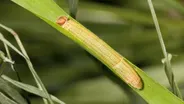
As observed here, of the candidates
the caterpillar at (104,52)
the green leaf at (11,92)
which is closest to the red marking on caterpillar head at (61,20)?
the caterpillar at (104,52)

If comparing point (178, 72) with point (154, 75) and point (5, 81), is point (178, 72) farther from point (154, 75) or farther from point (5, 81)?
point (5, 81)

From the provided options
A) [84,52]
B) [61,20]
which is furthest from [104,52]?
[84,52]

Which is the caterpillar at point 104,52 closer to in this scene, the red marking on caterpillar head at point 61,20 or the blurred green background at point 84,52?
the red marking on caterpillar head at point 61,20

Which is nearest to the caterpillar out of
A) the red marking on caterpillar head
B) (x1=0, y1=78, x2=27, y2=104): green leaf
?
the red marking on caterpillar head

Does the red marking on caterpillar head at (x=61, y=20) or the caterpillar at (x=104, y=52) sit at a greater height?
the red marking on caterpillar head at (x=61, y=20)

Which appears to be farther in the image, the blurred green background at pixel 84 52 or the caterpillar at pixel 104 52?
the blurred green background at pixel 84 52

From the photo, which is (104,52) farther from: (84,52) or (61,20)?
(84,52)

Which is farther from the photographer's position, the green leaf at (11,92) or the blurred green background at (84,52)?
the blurred green background at (84,52)

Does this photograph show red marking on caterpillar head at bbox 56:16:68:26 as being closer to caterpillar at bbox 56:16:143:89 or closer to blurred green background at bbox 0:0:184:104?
caterpillar at bbox 56:16:143:89

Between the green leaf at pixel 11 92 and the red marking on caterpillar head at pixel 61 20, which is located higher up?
the red marking on caterpillar head at pixel 61 20
